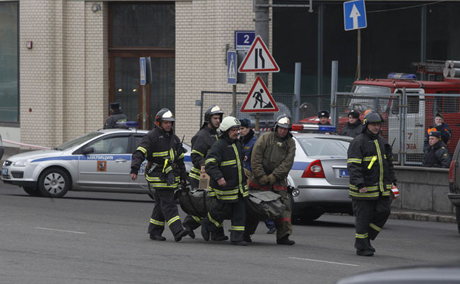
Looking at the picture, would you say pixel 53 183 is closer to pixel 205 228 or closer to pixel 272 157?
pixel 205 228

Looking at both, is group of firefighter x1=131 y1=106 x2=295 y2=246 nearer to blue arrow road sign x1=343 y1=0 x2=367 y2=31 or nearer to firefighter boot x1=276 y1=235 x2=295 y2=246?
firefighter boot x1=276 y1=235 x2=295 y2=246

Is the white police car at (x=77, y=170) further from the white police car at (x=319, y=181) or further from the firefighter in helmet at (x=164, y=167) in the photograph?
the firefighter in helmet at (x=164, y=167)

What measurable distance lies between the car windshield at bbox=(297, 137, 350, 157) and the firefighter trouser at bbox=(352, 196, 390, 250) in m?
3.42

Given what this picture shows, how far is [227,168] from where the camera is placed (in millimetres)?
11281

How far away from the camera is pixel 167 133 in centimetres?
1170

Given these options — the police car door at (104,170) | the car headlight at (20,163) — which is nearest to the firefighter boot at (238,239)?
the police car door at (104,170)

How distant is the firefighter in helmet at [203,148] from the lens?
11.9 m

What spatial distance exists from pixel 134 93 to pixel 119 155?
26.3 ft

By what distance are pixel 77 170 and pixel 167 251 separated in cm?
742

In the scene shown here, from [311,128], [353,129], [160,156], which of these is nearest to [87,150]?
[311,128]

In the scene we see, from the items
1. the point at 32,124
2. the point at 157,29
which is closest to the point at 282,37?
the point at 157,29

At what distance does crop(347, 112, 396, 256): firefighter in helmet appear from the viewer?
1077 cm

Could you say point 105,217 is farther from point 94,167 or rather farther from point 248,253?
point 248,253

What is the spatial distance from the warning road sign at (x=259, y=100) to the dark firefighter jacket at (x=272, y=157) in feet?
10.2
